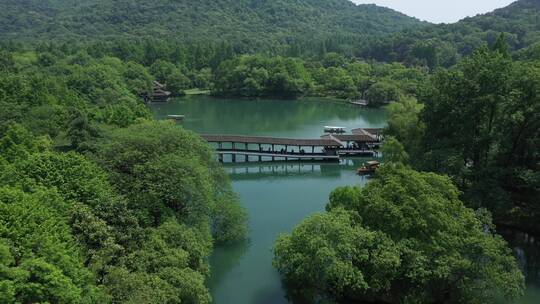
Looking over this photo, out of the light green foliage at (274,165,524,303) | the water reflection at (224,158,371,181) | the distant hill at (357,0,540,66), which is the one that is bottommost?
the water reflection at (224,158,371,181)

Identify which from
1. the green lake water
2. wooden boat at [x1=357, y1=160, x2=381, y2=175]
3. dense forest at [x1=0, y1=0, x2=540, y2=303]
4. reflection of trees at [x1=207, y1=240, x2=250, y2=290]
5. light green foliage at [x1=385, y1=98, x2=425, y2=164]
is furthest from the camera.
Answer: wooden boat at [x1=357, y1=160, x2=381, y2=175]

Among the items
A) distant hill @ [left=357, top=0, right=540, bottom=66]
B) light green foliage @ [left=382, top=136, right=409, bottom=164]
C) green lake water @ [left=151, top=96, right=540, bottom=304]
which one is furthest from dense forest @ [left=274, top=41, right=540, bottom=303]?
distant hill @ [left=357, top=0, right=540, bottom=66]

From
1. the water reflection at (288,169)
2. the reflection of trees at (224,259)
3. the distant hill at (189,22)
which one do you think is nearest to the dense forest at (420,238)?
the reflection of trees at (224,259)

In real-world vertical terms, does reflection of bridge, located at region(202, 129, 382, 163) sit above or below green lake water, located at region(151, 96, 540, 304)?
above

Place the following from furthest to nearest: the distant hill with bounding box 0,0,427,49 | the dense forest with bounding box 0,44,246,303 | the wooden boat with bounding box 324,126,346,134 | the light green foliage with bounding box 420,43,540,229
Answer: the distant hill with bounding box 0,0,427,49
the wooden boat with bounding box 324,126,346,134
the light green foliage with bounding box 420,43,540,229
the dense forest with bounding box 0,44,246,303

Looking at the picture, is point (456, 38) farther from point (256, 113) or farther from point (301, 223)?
point (301, 223)

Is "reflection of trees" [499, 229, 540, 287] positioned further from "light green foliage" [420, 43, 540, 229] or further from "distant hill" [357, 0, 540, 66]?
"distant hill" [357, 0, 540, 66]

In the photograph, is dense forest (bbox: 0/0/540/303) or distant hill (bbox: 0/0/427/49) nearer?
dense forest (bbox: 0/0/540/303)
